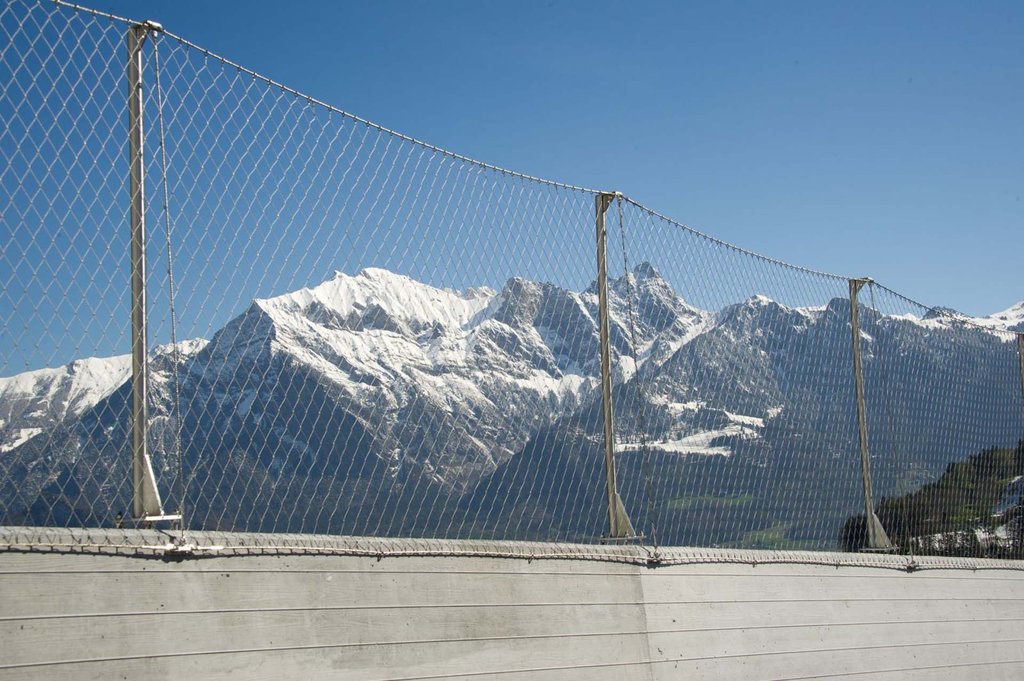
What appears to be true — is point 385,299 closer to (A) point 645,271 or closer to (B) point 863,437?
(A) point 645,271

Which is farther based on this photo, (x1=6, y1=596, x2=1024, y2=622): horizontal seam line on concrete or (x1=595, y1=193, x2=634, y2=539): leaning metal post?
(x1=595, y1=193, x2=634, y2=539): leaning metal post

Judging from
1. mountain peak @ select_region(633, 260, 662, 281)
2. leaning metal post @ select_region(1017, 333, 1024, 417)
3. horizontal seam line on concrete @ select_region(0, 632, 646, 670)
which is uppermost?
leaning metal post @ select_region(1017, 333, 1024, 417)

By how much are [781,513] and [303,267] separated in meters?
4.72

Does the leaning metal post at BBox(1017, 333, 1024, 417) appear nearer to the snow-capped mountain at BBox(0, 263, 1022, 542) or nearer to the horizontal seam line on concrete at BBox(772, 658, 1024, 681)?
the snow-capped mountain at BBox(0, 263, 1022, 542)

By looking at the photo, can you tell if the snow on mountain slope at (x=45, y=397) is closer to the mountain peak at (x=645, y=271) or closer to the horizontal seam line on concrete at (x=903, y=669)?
the mountain peak at (x=645, y=271)

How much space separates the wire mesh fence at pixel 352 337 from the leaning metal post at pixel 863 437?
6.2 inches

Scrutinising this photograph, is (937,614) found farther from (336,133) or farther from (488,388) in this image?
(336,133)

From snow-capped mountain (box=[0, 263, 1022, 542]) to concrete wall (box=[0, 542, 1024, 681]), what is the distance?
247 millimetres

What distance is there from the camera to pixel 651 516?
20.3 feet

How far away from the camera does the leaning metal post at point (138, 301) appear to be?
410cm

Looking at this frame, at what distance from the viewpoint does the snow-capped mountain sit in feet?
13.8

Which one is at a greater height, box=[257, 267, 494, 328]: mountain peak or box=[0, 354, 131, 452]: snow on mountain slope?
box=[257, 267, 494, 328]: mountain peak

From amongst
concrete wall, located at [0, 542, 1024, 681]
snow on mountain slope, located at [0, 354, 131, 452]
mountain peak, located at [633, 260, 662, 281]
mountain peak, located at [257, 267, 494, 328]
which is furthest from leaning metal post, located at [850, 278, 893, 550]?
snow on mountain slope, located at [0, 354, 131, 452]

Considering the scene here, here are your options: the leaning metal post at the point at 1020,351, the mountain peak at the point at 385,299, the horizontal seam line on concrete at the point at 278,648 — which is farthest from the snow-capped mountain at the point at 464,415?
the leaning metal post at the point at 1020,351
